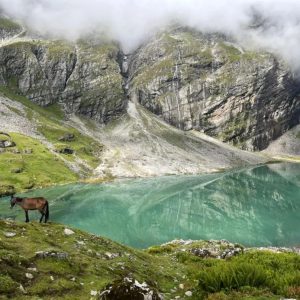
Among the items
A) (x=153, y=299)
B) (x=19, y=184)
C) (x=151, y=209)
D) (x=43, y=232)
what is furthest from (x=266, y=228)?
(x=19, y=184)

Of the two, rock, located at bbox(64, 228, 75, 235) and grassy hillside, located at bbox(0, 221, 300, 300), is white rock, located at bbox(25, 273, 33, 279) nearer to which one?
grassy hillside, located at bbox(0, 221, 300, 300)

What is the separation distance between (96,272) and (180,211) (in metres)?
100

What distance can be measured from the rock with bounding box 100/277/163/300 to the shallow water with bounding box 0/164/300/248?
204ft

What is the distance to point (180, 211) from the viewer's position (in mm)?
117812

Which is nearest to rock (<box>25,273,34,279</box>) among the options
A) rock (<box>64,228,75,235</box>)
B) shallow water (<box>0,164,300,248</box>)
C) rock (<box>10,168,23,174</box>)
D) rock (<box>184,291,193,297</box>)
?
rock (<box>184,291,193,297</box>)

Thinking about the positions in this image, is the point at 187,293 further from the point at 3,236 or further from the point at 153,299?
the point at 3,236

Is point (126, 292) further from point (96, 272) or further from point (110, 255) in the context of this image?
point (110, 255)

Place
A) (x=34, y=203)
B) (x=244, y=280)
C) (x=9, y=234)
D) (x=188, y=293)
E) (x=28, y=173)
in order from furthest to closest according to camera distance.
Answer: (x=28, y=173)
(x=34, y=203)
(x=9, y=234)
(x=188, y=293)
(x=244, y=280)

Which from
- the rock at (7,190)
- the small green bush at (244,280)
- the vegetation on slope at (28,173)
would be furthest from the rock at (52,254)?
the vegetation on slope at (28,173)

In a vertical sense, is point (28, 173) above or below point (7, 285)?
below

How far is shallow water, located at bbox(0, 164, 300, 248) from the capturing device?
87250 millimetres

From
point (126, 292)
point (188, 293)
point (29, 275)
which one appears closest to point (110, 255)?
point (188, 293)

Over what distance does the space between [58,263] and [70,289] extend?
249 cm

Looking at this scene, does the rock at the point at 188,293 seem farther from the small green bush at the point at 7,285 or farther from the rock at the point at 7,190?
the rock at the point at 7,190
